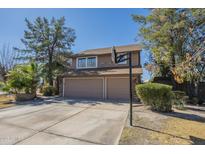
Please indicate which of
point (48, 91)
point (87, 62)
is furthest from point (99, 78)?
point (48, 91)

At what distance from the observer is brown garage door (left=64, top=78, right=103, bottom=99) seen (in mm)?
14539

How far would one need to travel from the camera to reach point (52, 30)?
18172 mm

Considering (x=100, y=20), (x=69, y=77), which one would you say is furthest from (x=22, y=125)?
(x=69, y=77)

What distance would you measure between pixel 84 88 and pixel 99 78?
2167 mm

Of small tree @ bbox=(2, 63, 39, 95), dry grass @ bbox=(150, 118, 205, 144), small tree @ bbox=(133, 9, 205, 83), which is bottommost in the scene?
dry grass @ bbox=(150, 118, 205, 144)

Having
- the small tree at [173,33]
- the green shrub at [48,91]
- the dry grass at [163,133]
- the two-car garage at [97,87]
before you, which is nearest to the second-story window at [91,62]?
the two-car garage at [97,87]

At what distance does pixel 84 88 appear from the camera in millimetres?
15227

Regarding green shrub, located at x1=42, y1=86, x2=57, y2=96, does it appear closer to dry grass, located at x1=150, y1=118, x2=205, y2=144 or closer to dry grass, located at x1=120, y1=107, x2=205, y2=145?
dry grass, located at x1=120, y1=107, x2=205, y2=145

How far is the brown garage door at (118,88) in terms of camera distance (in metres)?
13.4

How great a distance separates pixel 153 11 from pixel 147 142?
13739mm

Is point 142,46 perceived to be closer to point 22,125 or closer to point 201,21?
point 201,21

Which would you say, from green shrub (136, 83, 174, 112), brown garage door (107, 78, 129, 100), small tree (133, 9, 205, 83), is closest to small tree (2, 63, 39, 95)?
brown garage door (107, 78, 129, 100)

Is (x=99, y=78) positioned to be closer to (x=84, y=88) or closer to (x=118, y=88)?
(x=84, y=88)
